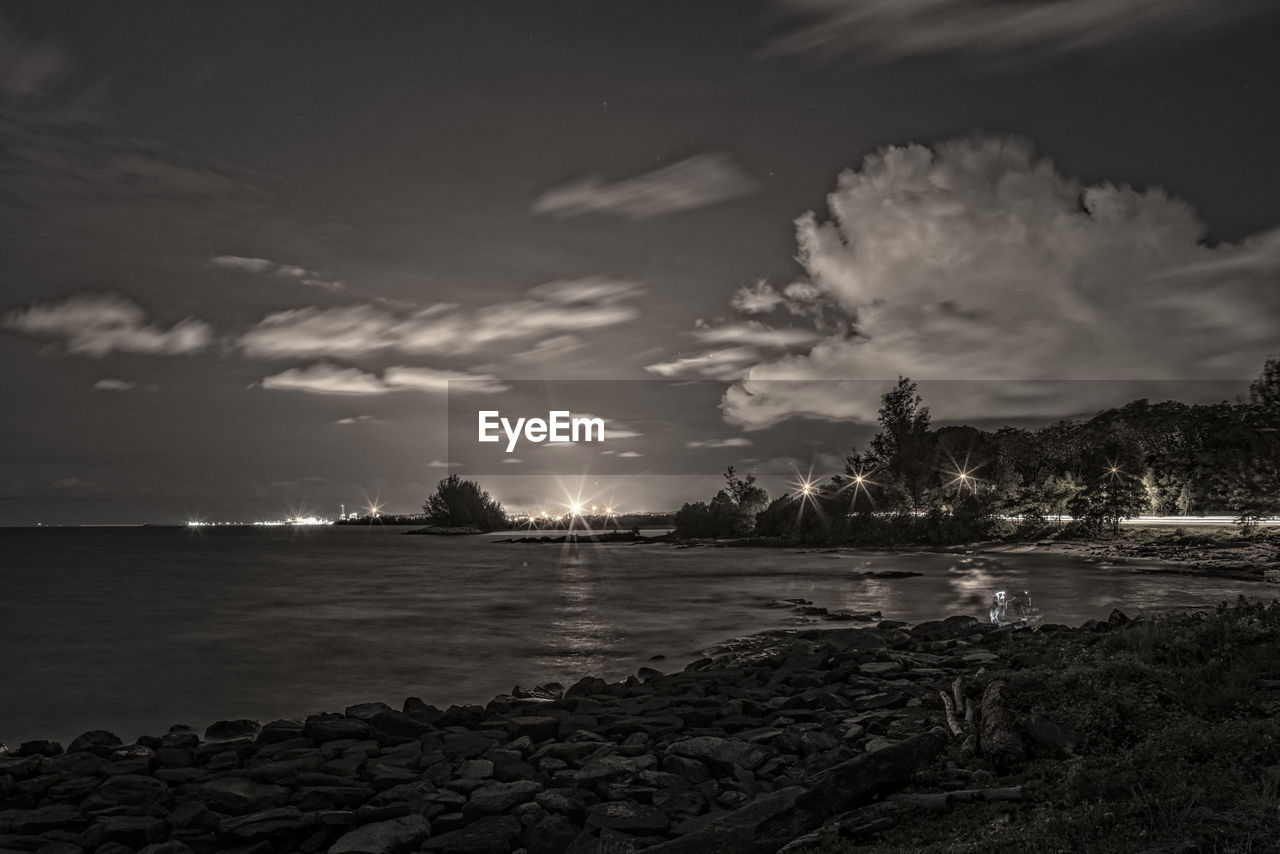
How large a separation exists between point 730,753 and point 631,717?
3.50 m

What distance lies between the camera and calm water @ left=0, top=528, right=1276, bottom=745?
25328 millimetres

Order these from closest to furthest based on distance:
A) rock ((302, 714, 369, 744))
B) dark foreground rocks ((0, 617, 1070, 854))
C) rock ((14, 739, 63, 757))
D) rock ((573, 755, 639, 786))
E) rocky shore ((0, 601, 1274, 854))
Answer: rocky shore ((0, 601, 1274, 854)), dark foreground rocks ((0, 617, 1070, 854)), rock ((573, 755, 639, 786)), rock ((302, 714, 369, 744)), rock ((14, 739, 63, 757))

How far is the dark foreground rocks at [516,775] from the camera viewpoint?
9.47m

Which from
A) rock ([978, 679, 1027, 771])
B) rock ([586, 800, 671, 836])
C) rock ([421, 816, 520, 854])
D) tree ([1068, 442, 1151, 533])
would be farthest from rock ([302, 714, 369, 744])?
tree ([1068, 442, 1151, 533])

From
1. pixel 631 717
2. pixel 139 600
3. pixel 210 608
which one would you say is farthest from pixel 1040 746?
pixel 139 600

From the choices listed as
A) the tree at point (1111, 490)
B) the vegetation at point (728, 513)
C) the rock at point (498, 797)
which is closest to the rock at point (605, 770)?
the rock at point (498, 797)

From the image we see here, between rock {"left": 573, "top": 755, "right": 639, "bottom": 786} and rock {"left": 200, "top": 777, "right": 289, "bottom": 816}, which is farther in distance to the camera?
rock {"left": 573, "top": 755, "right": 639, "bottom": 786}

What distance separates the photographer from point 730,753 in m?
11.9

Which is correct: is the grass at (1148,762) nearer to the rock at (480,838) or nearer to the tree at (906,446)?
the rock at (480,838)

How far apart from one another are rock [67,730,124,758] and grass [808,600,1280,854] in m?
14.3

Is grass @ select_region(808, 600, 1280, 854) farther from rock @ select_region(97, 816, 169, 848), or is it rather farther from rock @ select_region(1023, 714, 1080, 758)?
rock @ select_region(97, 816, 169, 848)

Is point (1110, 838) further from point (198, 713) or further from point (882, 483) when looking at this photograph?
point (882, 483)

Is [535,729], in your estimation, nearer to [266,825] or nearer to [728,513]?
[266,825]

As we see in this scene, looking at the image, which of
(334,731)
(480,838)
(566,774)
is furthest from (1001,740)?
(334,731)
